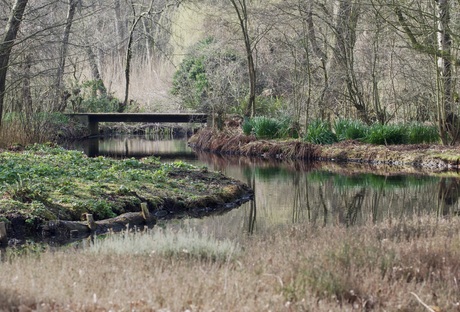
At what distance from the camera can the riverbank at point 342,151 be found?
19766mm

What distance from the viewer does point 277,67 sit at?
29.9 m

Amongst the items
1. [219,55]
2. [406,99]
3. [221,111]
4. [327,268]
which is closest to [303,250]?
[327,268]

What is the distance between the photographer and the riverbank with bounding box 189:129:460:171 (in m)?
19.8

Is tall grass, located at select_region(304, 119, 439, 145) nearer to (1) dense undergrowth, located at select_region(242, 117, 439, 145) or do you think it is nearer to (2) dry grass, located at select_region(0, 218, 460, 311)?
(1) dense undergrowth, located at select_region(242, 117, 439, 145)

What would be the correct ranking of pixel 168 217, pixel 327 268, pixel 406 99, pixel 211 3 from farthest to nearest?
pixel 211 3
pixel 406 99
pixel 168 217
pixel 327 268

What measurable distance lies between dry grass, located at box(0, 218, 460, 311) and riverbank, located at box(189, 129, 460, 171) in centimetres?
1275

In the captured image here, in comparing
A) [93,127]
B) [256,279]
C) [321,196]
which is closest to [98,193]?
[321,196]

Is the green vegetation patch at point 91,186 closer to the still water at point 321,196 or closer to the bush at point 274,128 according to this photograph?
the still water at point 321,196

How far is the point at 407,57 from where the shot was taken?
A: 22.9 meters

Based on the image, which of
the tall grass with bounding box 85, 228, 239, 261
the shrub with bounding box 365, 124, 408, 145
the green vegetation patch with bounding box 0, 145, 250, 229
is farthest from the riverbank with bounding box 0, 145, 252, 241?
the shrub with bounding box 365, 124, 408, 145

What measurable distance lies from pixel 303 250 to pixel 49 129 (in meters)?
17.4

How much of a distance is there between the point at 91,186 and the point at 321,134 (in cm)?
1202

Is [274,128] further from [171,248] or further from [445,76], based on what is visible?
[171,248]

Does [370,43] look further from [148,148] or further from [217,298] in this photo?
[217,298]
